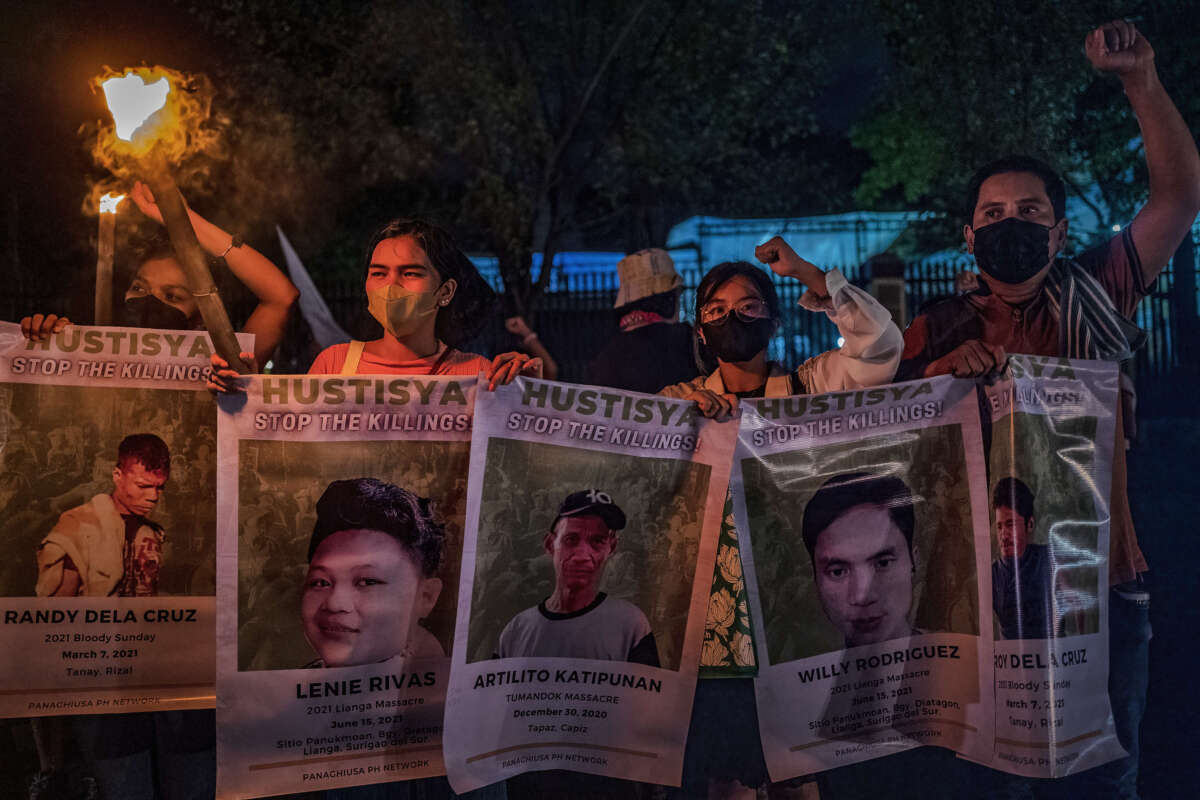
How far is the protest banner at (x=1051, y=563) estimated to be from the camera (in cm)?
306

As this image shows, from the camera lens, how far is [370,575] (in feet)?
9.79

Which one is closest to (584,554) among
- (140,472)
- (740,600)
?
(740,600)

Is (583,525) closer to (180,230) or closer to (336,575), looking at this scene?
(336,575)

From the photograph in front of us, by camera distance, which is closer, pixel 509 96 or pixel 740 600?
pixel 740 600

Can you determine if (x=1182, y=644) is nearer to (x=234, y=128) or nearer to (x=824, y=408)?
(x=824, y=408)

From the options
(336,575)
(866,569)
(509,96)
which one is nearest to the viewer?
(336,575)

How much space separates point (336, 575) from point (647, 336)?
2539mm

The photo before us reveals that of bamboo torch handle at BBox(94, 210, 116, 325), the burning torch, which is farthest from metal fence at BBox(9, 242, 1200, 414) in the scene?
the burning torch

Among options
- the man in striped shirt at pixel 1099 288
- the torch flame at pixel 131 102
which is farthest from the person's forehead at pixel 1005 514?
the torch flame at pixel 131 102

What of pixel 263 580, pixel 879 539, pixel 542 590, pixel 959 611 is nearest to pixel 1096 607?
pixel 959 611

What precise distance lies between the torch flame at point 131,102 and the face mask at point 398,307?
34.2 inches

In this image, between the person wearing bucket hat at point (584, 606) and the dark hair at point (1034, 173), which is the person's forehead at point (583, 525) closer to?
the person wearing bucket hat at point (584, 606)

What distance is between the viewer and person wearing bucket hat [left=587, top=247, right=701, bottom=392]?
502cm

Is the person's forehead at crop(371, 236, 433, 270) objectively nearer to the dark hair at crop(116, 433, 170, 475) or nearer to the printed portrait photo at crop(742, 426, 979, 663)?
the dark hair at crop(116, 433, 170, 475)
